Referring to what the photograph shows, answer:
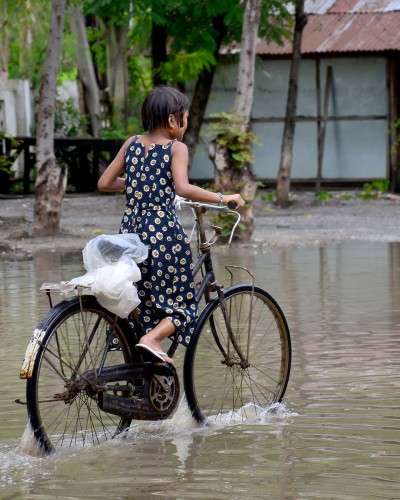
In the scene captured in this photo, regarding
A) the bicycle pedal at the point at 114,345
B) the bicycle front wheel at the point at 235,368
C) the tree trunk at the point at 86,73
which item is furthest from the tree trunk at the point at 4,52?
the bicycle pedal at the point at 114,345

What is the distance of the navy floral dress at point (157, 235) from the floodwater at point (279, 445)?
0.58 metres

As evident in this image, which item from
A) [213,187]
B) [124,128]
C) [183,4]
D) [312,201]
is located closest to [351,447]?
[213,187]

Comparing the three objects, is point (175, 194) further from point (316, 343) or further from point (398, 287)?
point (398, 287)

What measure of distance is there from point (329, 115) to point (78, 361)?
2279 cm

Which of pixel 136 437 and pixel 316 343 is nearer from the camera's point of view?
pixel 136 437

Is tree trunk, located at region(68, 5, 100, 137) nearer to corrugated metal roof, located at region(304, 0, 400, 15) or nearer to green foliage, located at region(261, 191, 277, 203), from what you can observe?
corrugated metal roof, located at region(304, 0, 400, 15)

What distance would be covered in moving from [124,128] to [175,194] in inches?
1066

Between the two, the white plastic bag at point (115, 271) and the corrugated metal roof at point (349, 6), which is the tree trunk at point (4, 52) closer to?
the corrugated metal roof at point (349, 6)

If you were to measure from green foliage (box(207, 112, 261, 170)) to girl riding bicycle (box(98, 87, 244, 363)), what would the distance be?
1068cm

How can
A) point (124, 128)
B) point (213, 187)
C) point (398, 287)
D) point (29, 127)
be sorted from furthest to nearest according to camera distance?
point (124, 128) → point (29, 127) → point (213, 187) → point (398, 287)

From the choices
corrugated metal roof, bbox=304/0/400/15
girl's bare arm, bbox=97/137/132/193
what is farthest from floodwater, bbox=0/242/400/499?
corrugated metal roof, bbox=304/0/400/15

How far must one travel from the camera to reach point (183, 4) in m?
21.5

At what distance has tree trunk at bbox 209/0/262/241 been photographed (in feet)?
54.8

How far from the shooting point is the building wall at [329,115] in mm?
27312
